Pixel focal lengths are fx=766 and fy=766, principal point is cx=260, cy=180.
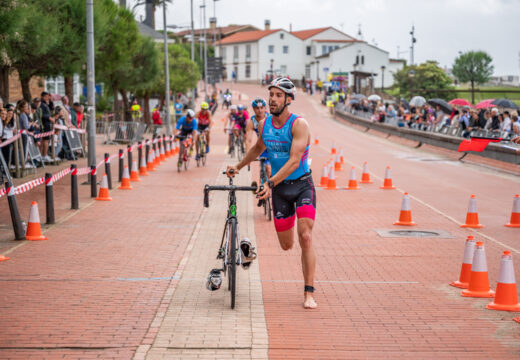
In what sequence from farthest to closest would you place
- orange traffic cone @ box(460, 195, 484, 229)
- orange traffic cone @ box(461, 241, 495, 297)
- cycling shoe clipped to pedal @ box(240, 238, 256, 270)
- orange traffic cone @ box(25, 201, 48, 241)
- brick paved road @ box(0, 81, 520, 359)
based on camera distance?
1. orange traffic cone @ box(460, 195, 484, 229)
2. orange traffic cone @ box(25, 201, 48, 241)
3. orange traffic cone @ box(461, 241, 495, 297)
4. cycling shoe clipped to pedal @ box(240, 238, 256, 270)
5. brick paved road @ box(0, 81, 520, 359)

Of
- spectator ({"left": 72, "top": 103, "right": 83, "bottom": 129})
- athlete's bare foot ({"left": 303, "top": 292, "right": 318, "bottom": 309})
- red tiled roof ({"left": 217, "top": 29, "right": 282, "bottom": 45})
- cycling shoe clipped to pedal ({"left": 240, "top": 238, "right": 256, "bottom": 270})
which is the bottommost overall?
athlete's bare foot ({"left": 303, "top": 292, "right": 318, "bottom": 309})

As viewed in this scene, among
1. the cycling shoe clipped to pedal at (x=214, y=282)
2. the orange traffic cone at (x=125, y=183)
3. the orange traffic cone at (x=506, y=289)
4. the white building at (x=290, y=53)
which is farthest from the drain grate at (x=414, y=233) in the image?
the white building at (x=290, y=53)

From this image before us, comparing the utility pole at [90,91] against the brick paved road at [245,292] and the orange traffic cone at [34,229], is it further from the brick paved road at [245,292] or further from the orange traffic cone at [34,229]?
the orange traffic cone at [34,229]

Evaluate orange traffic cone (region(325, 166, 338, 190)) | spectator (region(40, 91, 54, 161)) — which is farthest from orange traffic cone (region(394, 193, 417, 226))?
spectator (region(40, 91, 54, 161))

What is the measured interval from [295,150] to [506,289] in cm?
242

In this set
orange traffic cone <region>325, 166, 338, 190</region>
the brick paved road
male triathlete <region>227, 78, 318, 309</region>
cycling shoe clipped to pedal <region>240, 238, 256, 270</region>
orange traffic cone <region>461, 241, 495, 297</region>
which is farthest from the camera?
orange traffic cone <region>325, 166, 338, 190</region>

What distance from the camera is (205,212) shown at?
1420 cm

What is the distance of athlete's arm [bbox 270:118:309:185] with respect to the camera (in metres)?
7.09

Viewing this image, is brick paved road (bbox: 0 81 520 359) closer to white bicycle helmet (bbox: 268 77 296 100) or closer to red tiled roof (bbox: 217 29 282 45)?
white bicycle helmet (bbox: 268 77 296 100)

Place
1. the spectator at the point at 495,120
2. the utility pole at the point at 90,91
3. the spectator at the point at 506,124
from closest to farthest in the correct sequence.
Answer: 1. the utility pole at the point at 90,91
2. the spectator at the point at 506,124
3. the spectator at the point at 495,120

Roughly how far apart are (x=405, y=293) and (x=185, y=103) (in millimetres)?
67645

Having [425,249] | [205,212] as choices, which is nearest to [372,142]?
[205,212]

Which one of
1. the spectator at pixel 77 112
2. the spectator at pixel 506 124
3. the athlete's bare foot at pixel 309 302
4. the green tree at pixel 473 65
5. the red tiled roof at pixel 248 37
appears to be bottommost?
the athlete's bare foot at pixel 309 302

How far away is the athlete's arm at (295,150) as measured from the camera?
7.09 metres
